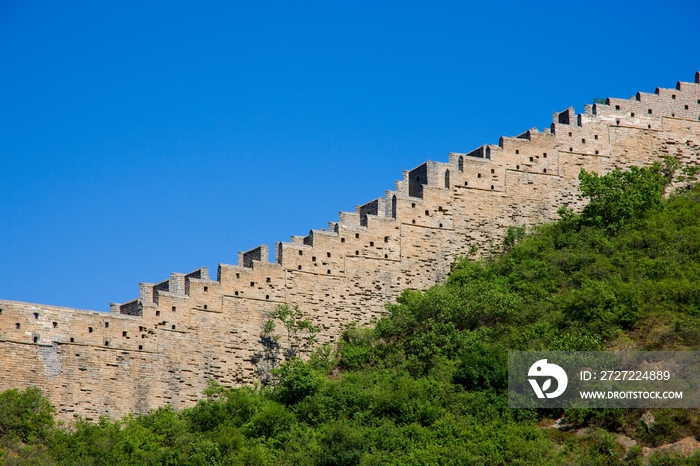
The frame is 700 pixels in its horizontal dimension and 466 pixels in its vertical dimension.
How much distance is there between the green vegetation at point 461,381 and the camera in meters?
28.1

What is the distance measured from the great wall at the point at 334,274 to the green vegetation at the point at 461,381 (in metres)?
0.63

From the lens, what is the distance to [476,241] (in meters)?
38.3

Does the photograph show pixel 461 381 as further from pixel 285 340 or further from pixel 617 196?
pixel 617 196

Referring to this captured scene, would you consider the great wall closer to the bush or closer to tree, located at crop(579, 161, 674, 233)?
the bush

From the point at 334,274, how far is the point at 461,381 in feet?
20.5

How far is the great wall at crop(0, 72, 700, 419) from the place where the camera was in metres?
31.7

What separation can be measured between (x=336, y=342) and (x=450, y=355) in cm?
376

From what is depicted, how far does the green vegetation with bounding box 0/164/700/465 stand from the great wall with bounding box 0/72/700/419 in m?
0.63

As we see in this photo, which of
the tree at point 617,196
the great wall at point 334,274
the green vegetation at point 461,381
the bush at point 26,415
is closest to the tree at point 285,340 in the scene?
the green vegetation at point 461,381

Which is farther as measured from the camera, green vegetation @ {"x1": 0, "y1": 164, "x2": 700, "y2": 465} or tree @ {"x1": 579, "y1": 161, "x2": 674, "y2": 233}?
tree @ {"x1": 579, "y1": 161, "x2": 674, "y2": 233}

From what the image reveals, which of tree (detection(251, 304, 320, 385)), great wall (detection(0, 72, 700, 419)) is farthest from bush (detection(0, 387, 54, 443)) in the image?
tree (detection(251, 304, 320, 385))

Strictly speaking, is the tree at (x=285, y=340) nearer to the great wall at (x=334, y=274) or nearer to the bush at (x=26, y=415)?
the great wall at (x=334, y=274)

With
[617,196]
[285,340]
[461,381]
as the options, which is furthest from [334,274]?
[617,196]

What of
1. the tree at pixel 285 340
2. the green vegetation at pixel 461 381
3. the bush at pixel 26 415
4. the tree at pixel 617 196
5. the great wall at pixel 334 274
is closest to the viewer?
the green vegetation at pixel 461 381
